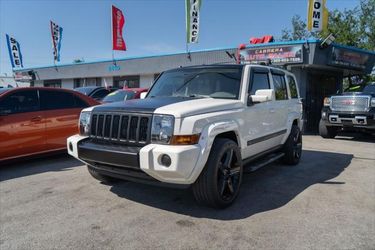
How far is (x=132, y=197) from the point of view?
14.9ft

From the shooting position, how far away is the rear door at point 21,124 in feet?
19.9

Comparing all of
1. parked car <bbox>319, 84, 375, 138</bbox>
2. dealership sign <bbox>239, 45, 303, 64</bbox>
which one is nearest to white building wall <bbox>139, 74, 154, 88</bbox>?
dealership sign <bbox>239, 45, 303, 64</bbox>

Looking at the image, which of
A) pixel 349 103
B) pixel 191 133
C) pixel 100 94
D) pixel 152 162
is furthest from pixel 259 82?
pixel 100 94

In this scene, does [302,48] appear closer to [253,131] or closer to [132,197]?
[253,131]

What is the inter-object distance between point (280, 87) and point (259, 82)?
1.10 meters

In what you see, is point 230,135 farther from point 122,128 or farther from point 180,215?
point 122,128

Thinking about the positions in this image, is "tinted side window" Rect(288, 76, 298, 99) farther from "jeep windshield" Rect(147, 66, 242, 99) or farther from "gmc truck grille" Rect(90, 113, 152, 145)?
"gmc truck grille" Rect(90, 113, 152, 145)

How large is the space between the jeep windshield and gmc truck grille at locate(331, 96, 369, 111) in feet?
24.4

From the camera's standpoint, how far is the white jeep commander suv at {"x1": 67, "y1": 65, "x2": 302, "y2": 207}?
140 inches

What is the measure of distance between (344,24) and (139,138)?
2948cm

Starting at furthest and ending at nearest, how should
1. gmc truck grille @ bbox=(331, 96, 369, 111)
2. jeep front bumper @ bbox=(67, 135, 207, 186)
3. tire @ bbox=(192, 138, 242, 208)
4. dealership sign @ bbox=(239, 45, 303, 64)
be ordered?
dealership sign @ bbox=(239, 45, 303, 64), gmc truck grille @ bbox=(331, 96, 369, 111), tire @ bbox=(192, 138, 242, 208), jeep front bumper @ bbox=(67, 135, 207, 186)

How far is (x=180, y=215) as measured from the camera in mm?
3945

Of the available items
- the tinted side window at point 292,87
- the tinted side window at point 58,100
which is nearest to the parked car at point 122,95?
the tinted side window at point 58,100

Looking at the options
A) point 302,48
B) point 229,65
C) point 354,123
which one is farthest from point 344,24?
point 229,65
